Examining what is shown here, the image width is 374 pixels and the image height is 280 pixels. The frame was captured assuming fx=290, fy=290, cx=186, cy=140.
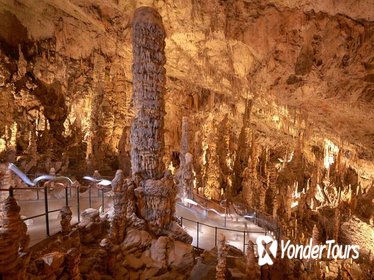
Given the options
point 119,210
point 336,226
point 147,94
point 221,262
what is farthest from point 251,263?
point 336,226

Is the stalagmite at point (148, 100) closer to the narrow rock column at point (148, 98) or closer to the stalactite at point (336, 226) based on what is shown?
the narrow rock column at point (148, 98)

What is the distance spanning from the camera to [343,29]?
654 centimetres

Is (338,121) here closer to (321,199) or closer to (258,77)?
(258,77)

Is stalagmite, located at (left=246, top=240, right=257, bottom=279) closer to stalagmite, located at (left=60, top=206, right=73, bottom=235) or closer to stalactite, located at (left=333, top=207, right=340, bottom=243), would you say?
stalagmite, located at (left=60, top=206, right=73, bottom=235)

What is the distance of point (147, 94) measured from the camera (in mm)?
7660

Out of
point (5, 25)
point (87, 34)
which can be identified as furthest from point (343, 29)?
point (5, 25)

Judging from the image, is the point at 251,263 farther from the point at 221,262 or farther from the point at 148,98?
the point at 148,98

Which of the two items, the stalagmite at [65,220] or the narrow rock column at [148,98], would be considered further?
the narrow rock column at [148,98]

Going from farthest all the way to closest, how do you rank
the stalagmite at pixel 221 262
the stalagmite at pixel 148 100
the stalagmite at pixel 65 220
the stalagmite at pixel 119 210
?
the stalagmite at pixel 148 100
the stalagmite at pixel 119 210
the stalagmite at pixel 65 220
the stalagmite at pixel 221 262

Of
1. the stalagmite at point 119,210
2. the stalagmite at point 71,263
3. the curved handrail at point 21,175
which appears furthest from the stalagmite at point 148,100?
the stalagmite at point 71,263

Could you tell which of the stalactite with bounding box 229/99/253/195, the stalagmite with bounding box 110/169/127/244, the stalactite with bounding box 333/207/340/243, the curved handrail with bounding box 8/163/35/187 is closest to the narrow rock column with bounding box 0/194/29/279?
the curved handrail with bounding box 8/163/35/187

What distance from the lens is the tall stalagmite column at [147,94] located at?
24.9 ft

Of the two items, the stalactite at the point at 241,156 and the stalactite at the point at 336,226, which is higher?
the stalactite at the point at 241,156

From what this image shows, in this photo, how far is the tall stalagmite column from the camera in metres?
7.58
